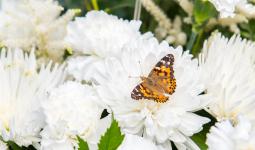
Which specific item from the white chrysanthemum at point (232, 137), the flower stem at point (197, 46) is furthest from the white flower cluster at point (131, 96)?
the flower stem at point (197, 46)

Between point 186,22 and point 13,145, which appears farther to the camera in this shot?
point 186,22

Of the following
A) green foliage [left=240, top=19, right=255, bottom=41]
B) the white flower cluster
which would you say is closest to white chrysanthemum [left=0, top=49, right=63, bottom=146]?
the white flower cluster

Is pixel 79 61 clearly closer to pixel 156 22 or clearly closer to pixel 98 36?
pixel 98 36

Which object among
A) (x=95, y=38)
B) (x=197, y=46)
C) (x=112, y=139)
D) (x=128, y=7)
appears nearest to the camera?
(x=112, y=139)

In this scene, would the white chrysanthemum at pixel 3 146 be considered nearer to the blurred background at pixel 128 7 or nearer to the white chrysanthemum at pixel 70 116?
the white chrysanthemum at pixel 70 116

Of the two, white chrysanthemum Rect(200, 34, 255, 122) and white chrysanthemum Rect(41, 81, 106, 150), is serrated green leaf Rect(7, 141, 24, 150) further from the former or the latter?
white chrysanthemum Rect(200, 34, 255, 122)

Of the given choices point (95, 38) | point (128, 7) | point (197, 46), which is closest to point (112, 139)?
point (95, 38)

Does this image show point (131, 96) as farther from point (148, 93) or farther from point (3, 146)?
point (3, 146)

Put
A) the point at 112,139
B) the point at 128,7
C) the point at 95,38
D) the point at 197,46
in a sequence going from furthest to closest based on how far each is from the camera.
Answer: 1. the point at 128,7
2. the point at 197,46
3. the point at 95,38
4. the point at 112,139

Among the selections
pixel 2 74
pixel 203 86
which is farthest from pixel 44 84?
pixel 203 86
